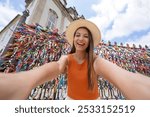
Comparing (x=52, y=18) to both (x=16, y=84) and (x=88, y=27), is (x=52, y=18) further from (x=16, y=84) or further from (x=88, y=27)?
(x=16, y=84)

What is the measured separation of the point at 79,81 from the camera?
168 centimetres

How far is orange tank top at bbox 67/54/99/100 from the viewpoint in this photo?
5.50 ft

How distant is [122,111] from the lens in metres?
1.16

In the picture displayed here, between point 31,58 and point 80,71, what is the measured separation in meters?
2.09

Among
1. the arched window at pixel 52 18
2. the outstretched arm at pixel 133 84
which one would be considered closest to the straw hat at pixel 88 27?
the outstretched arm at pixel 133 84

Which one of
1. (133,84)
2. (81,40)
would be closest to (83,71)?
(81,40)

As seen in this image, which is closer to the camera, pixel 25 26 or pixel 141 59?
pixel 25 26

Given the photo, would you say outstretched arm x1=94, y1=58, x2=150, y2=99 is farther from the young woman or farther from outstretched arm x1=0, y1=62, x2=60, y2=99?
outstretched arm x1=0, y1=62, x2=60, y2=99

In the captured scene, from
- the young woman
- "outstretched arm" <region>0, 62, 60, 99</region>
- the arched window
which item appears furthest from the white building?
"outstretched arm" <region>0, 62, 60, 99</region>

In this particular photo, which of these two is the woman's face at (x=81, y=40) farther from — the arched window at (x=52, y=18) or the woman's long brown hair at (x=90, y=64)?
the arched window at (x=52, y=18)

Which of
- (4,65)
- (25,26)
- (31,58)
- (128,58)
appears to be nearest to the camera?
(4,65)

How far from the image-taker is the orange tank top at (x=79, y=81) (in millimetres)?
1676

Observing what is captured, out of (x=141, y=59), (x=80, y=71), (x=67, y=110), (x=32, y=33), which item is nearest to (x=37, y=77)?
(x=67, y=110)

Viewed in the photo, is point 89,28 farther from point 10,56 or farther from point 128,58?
point 128,58
